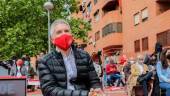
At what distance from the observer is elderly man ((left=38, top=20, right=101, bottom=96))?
15.0 ft

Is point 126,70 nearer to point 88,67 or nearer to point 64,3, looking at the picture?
point 88,67

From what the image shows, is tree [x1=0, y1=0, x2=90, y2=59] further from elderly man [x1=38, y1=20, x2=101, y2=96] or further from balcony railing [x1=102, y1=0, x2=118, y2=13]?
elderly man [x1=38, y1=20, x2=101, y2=96]

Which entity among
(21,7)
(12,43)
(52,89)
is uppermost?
(21,7)

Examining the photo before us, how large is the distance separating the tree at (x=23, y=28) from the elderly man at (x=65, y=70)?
3886 centimetres

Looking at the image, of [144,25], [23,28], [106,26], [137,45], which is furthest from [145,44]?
[106,26]

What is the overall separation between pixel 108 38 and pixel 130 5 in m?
9.75

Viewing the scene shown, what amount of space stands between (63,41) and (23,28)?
39708mm

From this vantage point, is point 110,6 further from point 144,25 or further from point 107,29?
point 144,25

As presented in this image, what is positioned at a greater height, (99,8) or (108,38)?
(99,8)

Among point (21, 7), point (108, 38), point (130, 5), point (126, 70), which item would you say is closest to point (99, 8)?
point (108, 38)

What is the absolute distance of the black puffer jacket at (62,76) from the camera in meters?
4.57

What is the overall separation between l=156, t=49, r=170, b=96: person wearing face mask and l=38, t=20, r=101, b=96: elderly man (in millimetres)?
6230

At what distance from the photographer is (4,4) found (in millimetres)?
45031

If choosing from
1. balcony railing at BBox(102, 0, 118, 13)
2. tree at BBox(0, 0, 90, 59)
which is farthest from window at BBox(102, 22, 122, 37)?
tree at BBox(0, 0, 90, 59)
